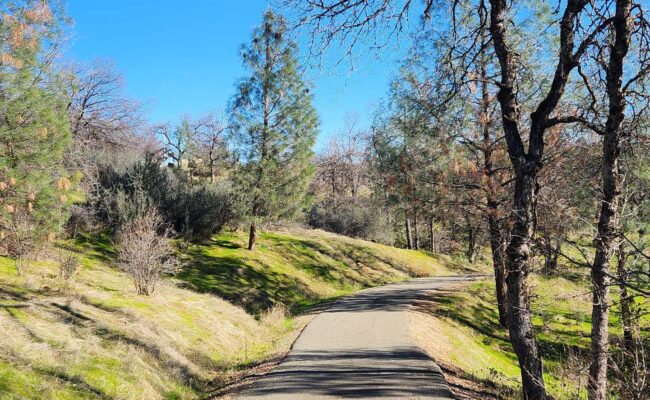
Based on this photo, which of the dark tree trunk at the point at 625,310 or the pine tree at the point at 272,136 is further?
the pine tree at the point at 272,136

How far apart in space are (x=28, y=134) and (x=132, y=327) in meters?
5.51

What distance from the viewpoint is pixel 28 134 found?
32.7 feet

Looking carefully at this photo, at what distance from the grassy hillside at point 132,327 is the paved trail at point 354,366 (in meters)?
1.12

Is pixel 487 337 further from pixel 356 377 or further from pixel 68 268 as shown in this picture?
pixel 68 268

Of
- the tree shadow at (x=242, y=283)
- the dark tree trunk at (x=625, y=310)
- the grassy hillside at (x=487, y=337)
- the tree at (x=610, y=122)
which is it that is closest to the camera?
the dark tree trunk at (x=625, y=310)

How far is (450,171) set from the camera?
45.5 feet

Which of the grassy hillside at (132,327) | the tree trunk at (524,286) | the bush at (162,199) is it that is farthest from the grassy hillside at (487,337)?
the bush at (162,199)

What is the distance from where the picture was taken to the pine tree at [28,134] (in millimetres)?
9500

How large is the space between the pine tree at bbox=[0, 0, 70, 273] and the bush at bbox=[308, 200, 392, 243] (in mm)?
28632

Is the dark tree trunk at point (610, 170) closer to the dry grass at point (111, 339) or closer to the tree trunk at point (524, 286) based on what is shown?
the tree trunk at point (524, 286)

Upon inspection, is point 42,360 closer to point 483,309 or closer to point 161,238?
point 161,238

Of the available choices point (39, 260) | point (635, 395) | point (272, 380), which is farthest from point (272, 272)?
point (635, 395)

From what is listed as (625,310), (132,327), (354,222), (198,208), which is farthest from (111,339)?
(354,222)

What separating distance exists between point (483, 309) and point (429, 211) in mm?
4961
